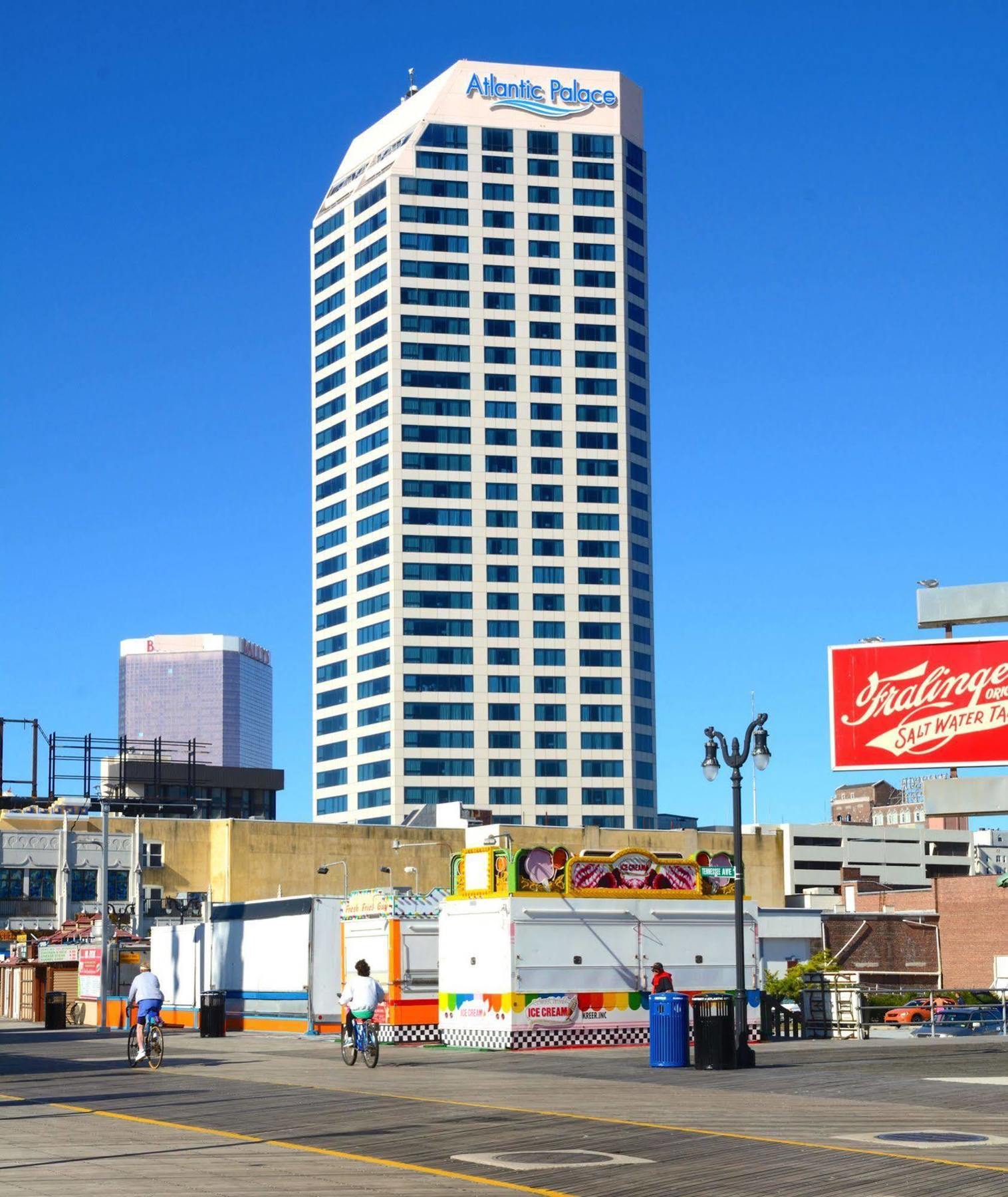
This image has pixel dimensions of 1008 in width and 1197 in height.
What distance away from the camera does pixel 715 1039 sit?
29.4 meters

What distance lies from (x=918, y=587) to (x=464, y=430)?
123315mm

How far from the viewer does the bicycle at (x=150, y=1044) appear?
1287 inches

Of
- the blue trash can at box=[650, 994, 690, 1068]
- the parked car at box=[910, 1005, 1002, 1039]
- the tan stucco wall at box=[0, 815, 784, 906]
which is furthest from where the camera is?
the tan stucco wall at box=[0, 815, 784, 906]

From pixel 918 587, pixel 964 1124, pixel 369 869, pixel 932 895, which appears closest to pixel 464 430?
pixel 369 869

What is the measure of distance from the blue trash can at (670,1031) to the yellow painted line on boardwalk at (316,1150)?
10.7 m

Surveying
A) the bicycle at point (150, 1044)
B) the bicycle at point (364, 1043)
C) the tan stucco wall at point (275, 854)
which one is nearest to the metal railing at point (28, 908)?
the tan stucco wall at point (275, 854)

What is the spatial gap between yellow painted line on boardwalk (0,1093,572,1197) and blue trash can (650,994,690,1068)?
1068 cm

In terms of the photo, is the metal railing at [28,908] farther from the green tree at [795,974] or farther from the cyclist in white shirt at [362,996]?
the cyclist in white shirt at [362,996]

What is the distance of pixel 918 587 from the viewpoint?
38062mm

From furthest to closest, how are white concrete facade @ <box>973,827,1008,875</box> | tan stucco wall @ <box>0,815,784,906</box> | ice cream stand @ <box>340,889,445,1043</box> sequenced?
white concrete facade @ <box>973,827,1008,875</box> → tan stucco wall @ <box>0,815,784,906</box> → ice cream stand @ <box>340,889,445,1043</box>

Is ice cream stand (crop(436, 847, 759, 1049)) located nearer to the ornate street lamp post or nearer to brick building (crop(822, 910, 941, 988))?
the ornate street lamp post

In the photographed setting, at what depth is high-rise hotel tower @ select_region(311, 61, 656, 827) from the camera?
157 metres

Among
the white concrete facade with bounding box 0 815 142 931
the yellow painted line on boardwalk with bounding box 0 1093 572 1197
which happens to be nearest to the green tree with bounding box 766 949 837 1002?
the white concrete facade with bounding box 0 815 142 931

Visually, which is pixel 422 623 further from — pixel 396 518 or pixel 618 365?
pixel 618 365
